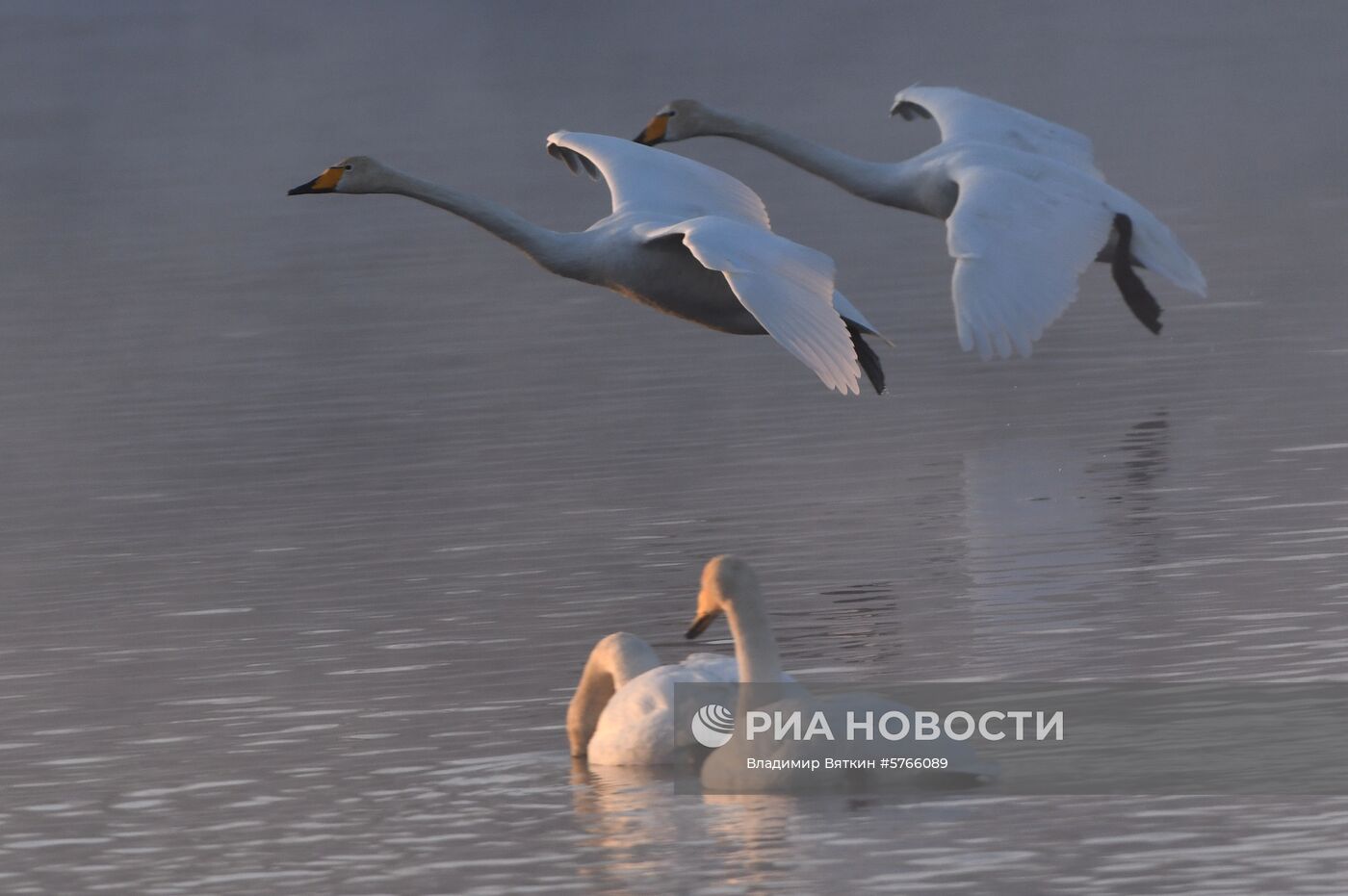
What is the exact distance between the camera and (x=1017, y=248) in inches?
561

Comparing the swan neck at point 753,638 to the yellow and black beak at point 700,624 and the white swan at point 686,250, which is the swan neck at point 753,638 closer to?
the yellow and black beak at point 700,624

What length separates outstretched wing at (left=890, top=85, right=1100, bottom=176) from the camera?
17.2m

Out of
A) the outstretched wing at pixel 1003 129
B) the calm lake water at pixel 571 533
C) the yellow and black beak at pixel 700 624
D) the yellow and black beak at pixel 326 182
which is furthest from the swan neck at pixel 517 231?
the yellow and black beak at pixel 700 624

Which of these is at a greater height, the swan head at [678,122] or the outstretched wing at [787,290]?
the swan head at [678,122]

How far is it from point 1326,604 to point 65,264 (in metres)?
19.8

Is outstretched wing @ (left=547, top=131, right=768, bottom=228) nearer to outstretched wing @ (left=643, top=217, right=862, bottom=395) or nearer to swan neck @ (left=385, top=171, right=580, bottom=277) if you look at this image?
swan neck @ (left=385, top=171, right=580, bottom=277)

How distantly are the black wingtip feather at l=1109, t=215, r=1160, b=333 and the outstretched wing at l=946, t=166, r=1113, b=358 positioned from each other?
0.66 meters

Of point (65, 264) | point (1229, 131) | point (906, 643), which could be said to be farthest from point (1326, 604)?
point (1229, 131)

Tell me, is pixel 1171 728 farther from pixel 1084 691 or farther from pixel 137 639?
pixel 137 639

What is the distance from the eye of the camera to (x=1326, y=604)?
1174 centimetres

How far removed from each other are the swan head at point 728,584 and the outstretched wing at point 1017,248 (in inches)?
124

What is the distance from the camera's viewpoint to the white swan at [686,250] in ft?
41.9

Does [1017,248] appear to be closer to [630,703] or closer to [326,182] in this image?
[326,182]

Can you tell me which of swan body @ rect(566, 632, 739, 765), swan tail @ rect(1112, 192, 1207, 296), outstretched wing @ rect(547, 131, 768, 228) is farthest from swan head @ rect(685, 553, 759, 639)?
swan tail @ rect(1112, 192, 1207, 296)
